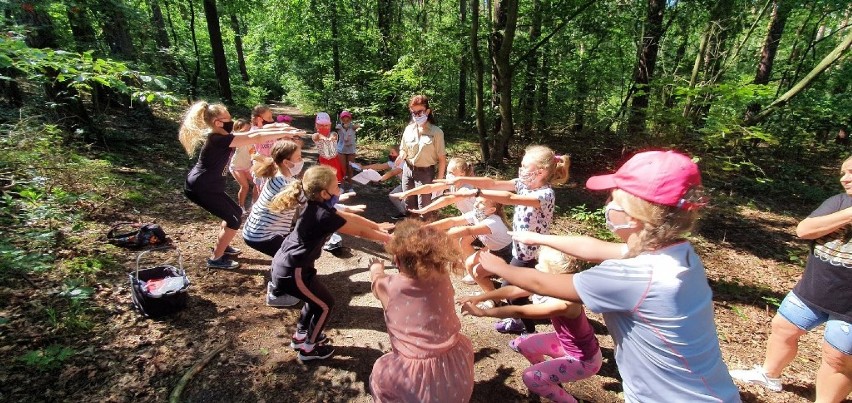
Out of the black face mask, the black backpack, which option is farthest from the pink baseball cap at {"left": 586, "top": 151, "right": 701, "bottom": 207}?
the black backpack

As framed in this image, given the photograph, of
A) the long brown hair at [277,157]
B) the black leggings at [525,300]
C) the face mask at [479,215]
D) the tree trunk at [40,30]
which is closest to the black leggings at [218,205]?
the long brown hair at [277,157]

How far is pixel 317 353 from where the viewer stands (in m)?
3.56

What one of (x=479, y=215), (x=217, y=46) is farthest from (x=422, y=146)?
(x=217, y=46)

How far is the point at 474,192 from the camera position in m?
3.41

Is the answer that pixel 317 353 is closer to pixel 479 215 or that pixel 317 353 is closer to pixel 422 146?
pixel 479 215

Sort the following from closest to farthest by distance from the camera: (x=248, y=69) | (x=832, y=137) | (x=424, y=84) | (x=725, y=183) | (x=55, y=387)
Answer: (x=55, y=387) < (x=725, y=183) < (x=424, y=84) < (x=832, y=137) < (x=248, y=69)

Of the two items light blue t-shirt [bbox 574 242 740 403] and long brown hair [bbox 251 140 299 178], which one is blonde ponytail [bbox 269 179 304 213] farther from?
light blue t-shirt [bbox 574 242 740 403]

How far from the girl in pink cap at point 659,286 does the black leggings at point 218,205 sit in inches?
163

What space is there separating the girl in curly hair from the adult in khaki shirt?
3.27 metres

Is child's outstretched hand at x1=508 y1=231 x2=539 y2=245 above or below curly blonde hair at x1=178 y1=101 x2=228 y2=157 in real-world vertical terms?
below

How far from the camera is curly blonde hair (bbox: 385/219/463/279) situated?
2.40m

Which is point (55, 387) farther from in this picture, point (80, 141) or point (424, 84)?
point (424, 84)

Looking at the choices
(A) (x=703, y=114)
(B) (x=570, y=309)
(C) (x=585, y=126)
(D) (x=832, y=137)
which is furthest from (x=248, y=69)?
(D) (x=832, y=137)

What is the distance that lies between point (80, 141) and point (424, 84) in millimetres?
8809
